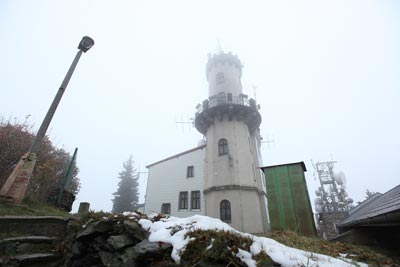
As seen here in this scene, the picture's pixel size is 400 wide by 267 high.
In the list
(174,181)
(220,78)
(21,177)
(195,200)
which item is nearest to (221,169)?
(195,200)

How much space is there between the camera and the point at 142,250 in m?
2.83

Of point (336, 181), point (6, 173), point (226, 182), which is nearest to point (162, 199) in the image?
point (226, 182)

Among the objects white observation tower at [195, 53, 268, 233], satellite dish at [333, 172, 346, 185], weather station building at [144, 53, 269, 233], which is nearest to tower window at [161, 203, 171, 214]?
weather station building at [144, 53, 269, 233]

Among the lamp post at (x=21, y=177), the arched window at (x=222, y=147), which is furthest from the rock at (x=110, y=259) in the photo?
the arched window at (x=222, y=147)

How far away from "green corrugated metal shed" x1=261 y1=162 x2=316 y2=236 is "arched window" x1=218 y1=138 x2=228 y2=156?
5.21 metres

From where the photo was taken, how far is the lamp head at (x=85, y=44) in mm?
8227

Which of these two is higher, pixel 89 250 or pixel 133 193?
pixel 133 193

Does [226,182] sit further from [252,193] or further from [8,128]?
[8,128]

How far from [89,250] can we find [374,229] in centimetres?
955

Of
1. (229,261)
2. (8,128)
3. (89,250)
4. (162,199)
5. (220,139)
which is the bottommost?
(89,250)

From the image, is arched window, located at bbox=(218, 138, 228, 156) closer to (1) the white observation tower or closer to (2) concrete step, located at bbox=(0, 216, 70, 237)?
(1) the white observation tower

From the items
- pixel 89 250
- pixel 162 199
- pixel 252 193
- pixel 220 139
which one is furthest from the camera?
pixel 162 199

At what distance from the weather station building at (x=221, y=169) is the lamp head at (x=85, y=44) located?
10.7m

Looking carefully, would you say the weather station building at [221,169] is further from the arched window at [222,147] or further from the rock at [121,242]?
the rock at [121,242]
